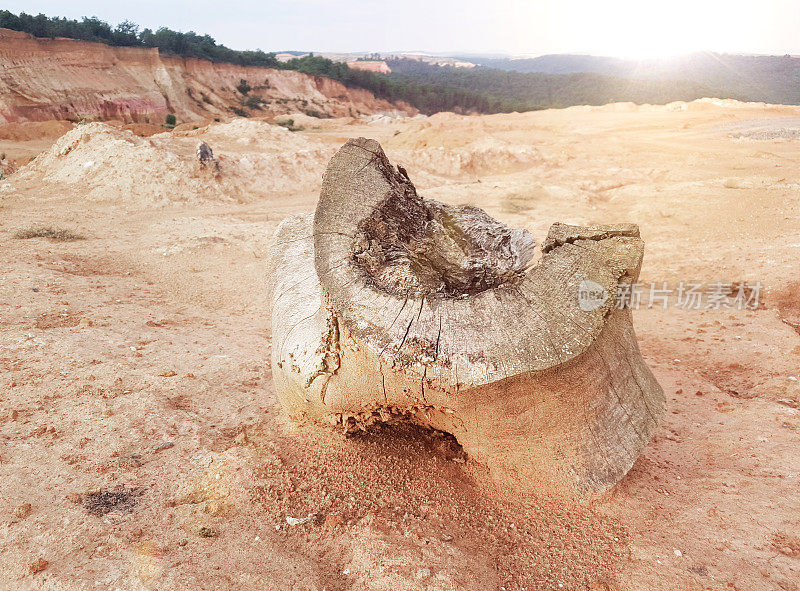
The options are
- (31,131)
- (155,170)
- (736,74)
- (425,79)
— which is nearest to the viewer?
(155,170)

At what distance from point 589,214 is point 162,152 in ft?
34.6

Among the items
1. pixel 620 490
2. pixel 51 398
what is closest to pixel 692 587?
pixel 620 490

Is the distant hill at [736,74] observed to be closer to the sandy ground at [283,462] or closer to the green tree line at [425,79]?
the green tree line at [425,79]

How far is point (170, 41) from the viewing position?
3375cm

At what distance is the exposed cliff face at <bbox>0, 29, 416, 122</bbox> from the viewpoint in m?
23.1

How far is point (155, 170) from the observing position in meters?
12.3

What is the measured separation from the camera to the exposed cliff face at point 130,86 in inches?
910

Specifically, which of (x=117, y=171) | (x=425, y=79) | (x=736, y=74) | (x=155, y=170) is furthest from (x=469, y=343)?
(x=736, y=74)

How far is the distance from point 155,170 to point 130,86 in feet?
66.9

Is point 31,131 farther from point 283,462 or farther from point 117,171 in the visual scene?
point 283,462

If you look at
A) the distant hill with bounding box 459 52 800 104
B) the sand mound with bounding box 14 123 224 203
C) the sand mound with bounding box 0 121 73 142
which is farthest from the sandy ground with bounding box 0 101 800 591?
the distant hill with bounding box 459 52 800 104

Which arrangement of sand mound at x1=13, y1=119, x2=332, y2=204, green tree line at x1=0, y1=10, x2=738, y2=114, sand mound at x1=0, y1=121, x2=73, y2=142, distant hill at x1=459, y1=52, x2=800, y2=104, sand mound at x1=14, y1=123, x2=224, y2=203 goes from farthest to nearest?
distant hill at x1=459, y1=52, x2=800, y2=104
green tree line at x1=0, y1=10, x2=738, y2=114
sand mound at x1=0, y1=121, x2=73, y2=142
sand mound at x1=13, y1=119, x2=332, y2=204
sand mound at x1=14, y1=123, x2=224, y2=203

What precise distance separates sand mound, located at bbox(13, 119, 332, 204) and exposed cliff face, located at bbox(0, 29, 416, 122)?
12.2 meters

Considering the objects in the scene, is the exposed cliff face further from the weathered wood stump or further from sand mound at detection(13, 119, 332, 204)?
the weathered wood stump
